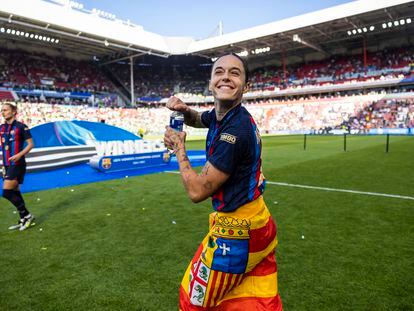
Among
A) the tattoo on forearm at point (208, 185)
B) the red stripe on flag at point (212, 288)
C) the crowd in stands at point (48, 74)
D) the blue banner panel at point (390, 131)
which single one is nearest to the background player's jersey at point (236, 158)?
the tattoo on forearm at point (208, 185)

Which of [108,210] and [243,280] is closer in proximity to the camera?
[243,280]

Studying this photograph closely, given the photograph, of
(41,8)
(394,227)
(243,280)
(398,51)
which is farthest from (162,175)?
(398,51)

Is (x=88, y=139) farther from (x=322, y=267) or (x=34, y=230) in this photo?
(x=322, y=267)

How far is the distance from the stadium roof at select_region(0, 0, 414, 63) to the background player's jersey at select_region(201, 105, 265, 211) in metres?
39.6

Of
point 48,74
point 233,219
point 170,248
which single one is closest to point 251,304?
point 233,219

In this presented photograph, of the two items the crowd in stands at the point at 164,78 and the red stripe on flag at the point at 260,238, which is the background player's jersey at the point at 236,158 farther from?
the crowd in stands at the point at 164,78

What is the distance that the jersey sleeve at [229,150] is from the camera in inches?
73.2

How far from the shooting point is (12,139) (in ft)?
19.4

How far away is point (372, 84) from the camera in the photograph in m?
43.9

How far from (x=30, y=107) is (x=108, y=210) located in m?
38.5

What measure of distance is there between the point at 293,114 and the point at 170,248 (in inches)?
1797

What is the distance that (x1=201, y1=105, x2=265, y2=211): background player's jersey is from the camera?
1.87 meters

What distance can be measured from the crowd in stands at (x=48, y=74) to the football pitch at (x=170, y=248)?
45089mm

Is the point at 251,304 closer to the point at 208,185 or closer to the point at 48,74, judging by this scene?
the point at 208,185
